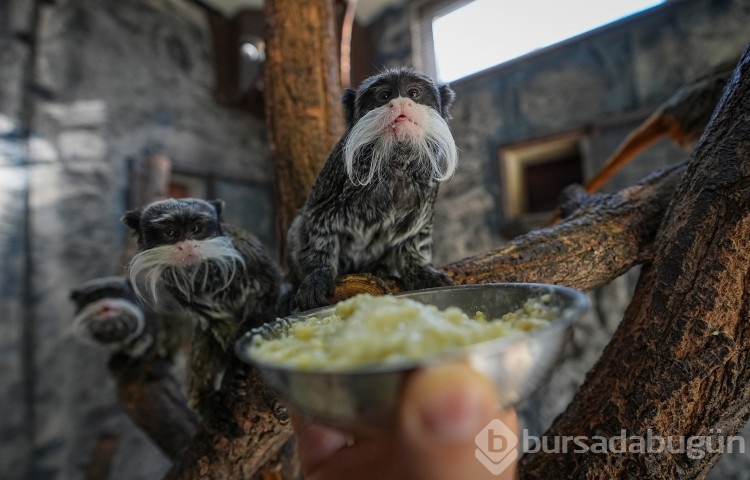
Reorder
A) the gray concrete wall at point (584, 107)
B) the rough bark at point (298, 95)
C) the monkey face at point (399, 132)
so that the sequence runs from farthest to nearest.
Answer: the gray concrete wall at point (584, 107)
the rough bark at point (298, 95)
the monkey face at point (399, 132)

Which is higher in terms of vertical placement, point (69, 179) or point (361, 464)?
point (69, 179)

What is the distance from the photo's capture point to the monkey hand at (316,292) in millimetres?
1153

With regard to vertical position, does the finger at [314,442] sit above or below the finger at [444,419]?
below

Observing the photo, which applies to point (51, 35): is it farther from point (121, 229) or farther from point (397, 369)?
point (397, 369)

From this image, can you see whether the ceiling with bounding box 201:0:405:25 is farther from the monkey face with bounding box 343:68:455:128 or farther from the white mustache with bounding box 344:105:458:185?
the white mustache with bounding box 344:105:458:185

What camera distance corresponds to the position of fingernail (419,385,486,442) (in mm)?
427

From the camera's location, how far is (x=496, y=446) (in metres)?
0.57

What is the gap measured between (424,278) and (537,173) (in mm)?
3317

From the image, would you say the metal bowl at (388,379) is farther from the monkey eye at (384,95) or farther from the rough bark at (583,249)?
the monkey eye at (384,95)

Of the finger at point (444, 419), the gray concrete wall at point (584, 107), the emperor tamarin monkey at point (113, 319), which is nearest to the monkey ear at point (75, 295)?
the emperor tamarin monkey at point (113, 319)

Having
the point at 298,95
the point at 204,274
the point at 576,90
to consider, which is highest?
the point at 576,90

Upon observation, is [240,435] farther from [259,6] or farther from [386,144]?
[259,6]

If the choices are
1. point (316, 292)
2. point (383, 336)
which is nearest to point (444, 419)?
point (383, 336)

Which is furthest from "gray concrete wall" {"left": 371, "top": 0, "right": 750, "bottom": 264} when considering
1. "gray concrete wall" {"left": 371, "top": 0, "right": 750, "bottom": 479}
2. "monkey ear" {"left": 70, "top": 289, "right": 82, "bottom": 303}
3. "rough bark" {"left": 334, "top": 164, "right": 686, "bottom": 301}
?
"monkey ear" {"left": 70, "top": 289, "right": 82, "bottom": 303}
